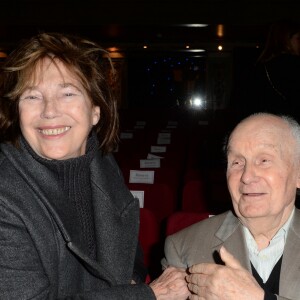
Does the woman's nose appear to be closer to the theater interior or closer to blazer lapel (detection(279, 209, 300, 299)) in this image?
the theater interior

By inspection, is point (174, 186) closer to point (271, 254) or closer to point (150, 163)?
point (150, 163)

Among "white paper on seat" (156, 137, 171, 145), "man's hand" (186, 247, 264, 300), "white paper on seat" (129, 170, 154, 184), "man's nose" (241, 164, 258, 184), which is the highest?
"white paper on seat" (156, 137, 171, 145)

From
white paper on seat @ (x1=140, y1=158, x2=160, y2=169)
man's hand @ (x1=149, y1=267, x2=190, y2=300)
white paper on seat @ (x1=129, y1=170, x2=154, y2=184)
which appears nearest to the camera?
man's hand @ (x1=149, y1=267, x2=190, y2=300)

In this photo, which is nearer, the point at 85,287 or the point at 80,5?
the point at 85,287

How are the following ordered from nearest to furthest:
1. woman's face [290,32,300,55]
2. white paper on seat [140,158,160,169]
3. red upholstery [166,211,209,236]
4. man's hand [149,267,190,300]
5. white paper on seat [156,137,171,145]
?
man's hand [149,267,190,300]
red upholstery [166,211,209,236]
woman's face [290,32,300,55]
white paper on seat [140,158,160,169]
white paper on seat [156,137,171,145]

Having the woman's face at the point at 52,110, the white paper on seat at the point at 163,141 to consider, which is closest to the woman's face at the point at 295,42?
the woman's face at the point at 52,110

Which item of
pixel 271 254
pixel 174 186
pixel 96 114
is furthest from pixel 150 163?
pixel 271 254

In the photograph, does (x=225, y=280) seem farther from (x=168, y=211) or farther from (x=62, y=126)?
(x=168, y=211)

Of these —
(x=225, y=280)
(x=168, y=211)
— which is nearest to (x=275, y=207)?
(x=225, y=280)

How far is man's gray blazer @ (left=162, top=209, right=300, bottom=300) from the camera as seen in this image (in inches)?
67.6

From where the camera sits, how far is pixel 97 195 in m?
1.87

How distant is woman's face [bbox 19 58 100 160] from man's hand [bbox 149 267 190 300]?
578 mm

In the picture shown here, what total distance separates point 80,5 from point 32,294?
9791 millimetres

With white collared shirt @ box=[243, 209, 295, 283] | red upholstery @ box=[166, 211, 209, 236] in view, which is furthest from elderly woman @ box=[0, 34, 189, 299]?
red upholstery @ box=[166, 211, 209, 236]
